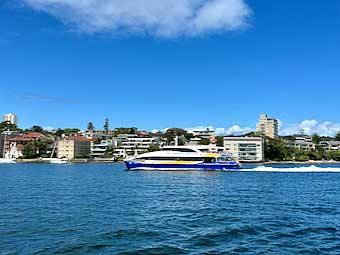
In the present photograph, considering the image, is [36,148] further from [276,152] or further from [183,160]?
[183,160]

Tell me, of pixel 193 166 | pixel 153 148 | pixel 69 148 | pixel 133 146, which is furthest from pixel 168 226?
pixel 133 146

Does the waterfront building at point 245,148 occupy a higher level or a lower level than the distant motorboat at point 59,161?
higher

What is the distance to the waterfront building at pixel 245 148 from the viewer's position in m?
186

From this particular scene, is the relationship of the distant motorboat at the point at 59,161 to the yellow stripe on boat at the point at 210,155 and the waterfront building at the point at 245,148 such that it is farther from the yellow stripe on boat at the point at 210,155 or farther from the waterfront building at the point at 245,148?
the yellow stripe on boat at the point at 210,155

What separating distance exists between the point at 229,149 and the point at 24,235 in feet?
560

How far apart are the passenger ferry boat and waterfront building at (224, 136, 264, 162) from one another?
342 feet

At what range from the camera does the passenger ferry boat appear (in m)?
79.9

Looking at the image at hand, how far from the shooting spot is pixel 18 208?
90.6 feet

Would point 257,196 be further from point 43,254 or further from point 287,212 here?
point 43,254

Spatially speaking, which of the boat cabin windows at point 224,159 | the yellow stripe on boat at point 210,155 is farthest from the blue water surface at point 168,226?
the boat cabin windows at point 224,159

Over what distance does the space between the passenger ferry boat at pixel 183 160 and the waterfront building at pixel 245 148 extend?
342 feet

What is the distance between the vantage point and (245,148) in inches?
7367

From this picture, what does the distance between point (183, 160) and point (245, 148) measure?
366ft

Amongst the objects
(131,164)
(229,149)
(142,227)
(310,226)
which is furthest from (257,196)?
(229,149)
